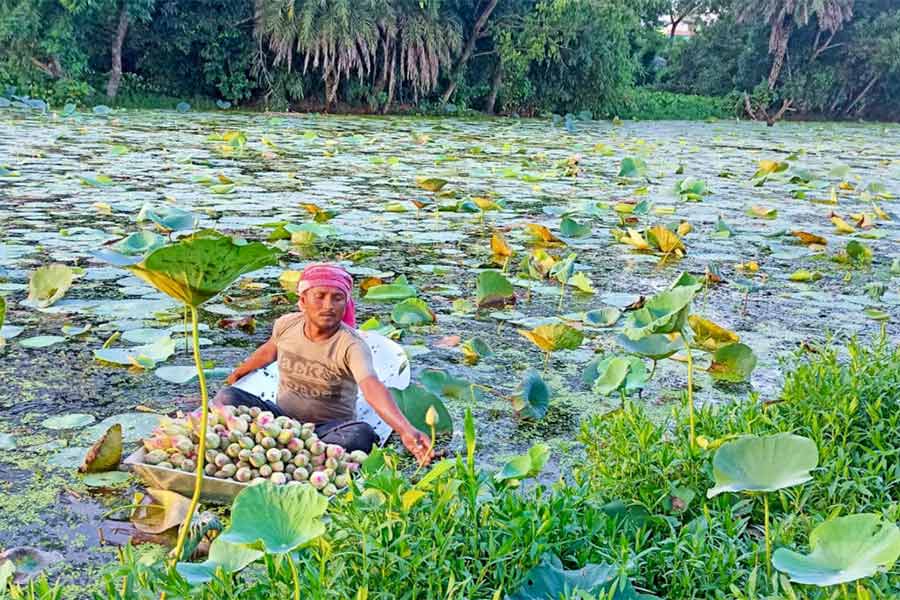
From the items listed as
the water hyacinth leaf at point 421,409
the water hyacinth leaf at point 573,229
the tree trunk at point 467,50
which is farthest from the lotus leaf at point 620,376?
the tree trunk at point 467,50

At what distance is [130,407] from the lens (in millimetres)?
2027

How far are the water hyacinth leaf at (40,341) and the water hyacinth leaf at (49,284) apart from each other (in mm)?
280

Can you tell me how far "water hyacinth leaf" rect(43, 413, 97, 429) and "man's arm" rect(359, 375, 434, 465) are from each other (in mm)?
577

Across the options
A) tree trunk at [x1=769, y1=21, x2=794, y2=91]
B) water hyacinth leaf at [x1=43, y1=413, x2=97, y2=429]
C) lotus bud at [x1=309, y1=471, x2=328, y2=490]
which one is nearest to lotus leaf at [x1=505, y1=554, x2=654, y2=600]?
lotus bud at [x1=309, y1=471, x2=328, y2=490]

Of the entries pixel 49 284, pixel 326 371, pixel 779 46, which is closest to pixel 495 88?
pixel 779 46

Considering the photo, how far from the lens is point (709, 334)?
234cm

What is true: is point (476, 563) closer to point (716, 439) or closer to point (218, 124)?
point (716, 439)

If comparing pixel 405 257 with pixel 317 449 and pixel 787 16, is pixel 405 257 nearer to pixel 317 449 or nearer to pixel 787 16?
pixel 317 449

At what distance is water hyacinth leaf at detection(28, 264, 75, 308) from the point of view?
266 centimetres

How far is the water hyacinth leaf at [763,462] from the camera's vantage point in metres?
1.33

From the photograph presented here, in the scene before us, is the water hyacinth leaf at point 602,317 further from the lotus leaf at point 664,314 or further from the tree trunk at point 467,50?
the tree trunk at point 467,50

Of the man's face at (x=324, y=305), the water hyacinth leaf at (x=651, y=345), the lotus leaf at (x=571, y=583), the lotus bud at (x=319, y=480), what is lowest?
the lotus bud at (x=319, y=480)

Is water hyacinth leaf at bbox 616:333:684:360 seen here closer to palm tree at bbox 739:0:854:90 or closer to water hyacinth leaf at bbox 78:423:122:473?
water hyacinth leaf at bbox 78:423:122:473

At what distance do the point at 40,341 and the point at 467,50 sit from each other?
12488mm
